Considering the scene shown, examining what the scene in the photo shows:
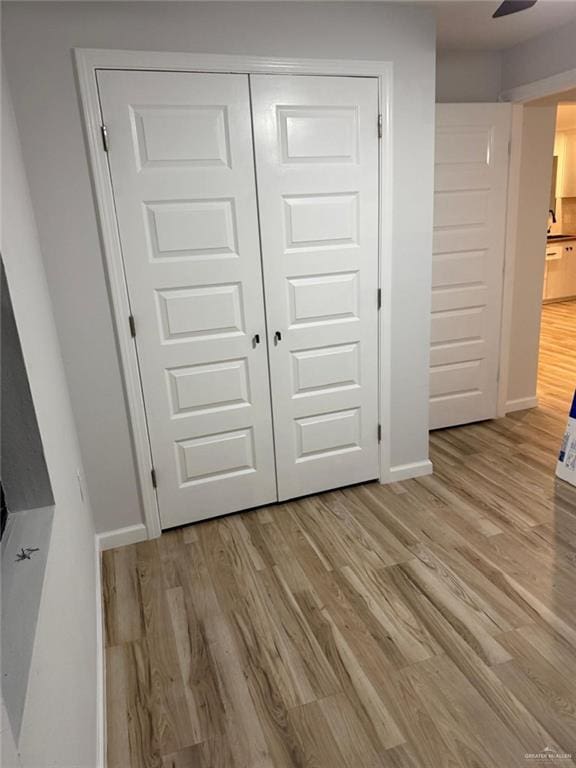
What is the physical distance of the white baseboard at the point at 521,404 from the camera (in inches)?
157

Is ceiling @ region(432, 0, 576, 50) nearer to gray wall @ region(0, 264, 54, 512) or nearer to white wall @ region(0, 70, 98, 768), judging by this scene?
white wall @ region(0, 70, 98, 768)

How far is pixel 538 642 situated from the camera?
1.90m

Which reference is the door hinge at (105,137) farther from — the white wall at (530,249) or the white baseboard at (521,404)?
the white baseboard at (521,404)

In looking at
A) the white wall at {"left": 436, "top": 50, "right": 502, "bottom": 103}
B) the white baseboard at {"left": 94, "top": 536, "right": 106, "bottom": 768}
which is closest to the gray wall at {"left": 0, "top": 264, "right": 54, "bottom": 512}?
the white baseboard at {"left": 94, "top": 536, "right": 106, "bottom": 768}

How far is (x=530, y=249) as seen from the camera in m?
3.72

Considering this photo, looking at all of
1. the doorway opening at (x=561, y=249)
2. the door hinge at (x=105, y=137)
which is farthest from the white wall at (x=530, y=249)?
the door hinge at (x=105, y=137)

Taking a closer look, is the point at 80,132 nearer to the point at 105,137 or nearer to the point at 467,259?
the point at 105,137

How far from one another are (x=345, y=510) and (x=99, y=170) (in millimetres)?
2031

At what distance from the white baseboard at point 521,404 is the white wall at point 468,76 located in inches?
83.7

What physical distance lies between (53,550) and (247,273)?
5.21 feet

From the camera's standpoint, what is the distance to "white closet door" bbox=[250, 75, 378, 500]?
8.01 ft

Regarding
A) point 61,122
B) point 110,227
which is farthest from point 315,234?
point 61,122

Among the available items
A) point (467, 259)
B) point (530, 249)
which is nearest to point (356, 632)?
point (467, 259)

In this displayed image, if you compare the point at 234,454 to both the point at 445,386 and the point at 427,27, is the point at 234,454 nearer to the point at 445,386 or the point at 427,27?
the point at 445,386
